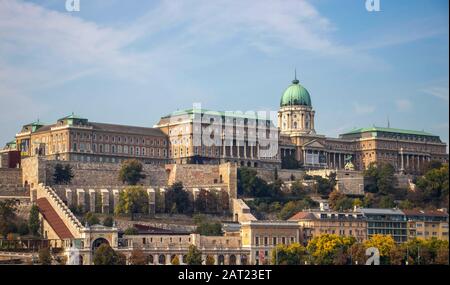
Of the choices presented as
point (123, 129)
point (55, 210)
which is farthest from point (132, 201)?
point (123, 129)

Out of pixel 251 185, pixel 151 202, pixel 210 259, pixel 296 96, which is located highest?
pixel 296 96

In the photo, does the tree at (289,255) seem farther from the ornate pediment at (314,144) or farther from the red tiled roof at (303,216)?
the ornate pediment at (314,144)

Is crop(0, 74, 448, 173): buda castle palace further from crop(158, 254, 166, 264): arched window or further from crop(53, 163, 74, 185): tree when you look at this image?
crop(158, 254, 166, 264): arched window

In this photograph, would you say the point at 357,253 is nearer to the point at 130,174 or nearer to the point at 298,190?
the point at 298,190

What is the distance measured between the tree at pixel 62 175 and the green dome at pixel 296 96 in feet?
93.2

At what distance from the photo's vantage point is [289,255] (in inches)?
2453

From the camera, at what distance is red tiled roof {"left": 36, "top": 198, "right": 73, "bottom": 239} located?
64.1 metres

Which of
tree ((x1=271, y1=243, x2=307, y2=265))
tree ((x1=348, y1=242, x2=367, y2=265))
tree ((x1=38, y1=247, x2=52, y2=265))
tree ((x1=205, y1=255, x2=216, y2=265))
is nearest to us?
tree ((x1=38, y1=247, x2=52, y2=265))

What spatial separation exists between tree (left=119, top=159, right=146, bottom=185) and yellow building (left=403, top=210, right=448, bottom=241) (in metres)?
15.8

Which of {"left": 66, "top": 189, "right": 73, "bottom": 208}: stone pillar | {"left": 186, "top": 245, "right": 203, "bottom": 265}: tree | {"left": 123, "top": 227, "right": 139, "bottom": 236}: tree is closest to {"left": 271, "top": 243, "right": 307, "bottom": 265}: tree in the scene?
{"left": 186, "top": 245, "right": 203, "bottom": 265}: tree

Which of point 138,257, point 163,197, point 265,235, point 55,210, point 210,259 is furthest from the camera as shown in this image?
point 163,197

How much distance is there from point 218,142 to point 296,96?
1422 cm
